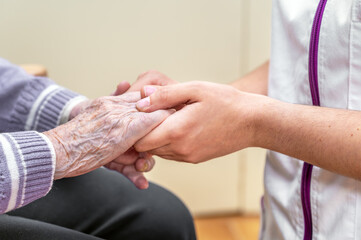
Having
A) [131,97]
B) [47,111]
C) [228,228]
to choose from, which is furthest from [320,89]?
[228,228]

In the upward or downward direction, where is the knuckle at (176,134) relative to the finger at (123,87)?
downward

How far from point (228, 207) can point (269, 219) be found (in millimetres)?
1130

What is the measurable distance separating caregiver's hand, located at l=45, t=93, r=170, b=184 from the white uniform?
261mm

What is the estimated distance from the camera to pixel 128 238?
3.11ft

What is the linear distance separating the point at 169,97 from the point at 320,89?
0.27 metres

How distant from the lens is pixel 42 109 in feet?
3.17

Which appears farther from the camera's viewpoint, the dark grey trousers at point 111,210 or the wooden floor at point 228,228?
the wooden floor at point 228,228

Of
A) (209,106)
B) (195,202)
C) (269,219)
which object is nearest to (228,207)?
(195,202)

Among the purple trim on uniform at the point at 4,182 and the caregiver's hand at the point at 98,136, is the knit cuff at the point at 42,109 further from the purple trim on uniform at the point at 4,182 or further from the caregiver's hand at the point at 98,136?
the purple trim on uniform at the point at 4,182

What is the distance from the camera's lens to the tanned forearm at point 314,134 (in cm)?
70

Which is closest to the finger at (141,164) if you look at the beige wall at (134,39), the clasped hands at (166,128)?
the clasped hands at (166,128)

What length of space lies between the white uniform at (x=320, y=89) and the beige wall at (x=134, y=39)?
0.93 metres

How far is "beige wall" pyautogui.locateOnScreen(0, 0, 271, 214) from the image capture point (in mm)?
1666

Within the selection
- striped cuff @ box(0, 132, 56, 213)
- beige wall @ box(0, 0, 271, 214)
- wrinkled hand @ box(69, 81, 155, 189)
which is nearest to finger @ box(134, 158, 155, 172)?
wrinkled hand @ box(69, 81, 155, 189)
